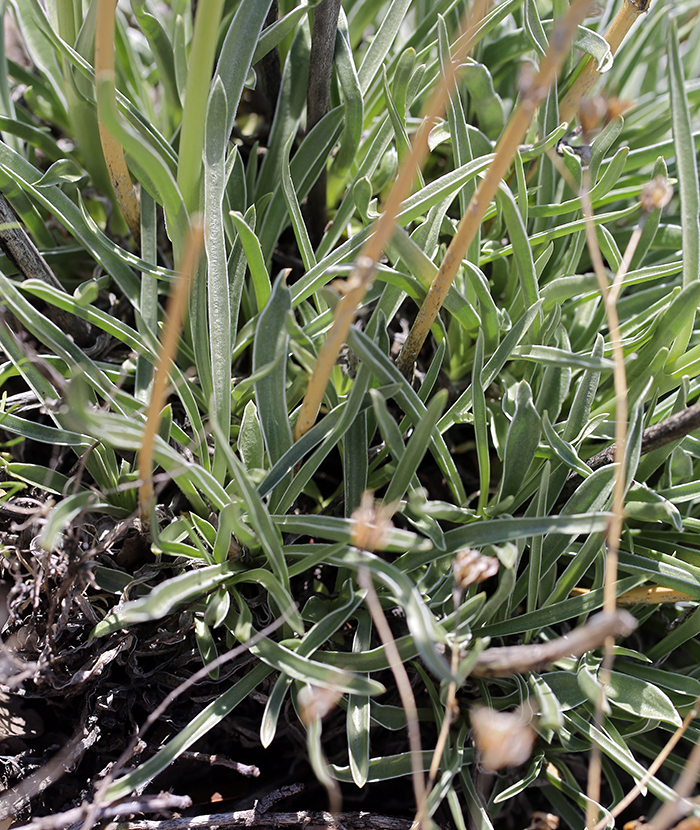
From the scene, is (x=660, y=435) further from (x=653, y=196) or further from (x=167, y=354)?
(x=167, y=354)

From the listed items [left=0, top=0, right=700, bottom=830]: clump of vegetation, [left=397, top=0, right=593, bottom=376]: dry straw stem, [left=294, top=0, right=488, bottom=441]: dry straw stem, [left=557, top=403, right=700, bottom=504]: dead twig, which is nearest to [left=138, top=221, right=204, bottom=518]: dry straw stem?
[left=0, top=0, right=700, bottom=830]: clump of vegetation

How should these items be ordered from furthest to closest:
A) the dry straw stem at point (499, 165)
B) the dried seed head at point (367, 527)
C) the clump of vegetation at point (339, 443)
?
the clump of vegetation at point (339, 443) → the dried seed head at point (367, 527) → the dry straw stem at point (499, 165)

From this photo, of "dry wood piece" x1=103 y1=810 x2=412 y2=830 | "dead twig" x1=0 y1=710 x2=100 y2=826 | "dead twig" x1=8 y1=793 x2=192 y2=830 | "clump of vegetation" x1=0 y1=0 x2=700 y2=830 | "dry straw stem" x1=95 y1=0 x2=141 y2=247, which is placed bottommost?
"dry wood piece" x1=103 y1=810 x2=412 y2=830

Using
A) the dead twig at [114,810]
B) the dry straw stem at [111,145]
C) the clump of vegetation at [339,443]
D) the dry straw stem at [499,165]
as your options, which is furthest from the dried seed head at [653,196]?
the dead twig at [114,810]

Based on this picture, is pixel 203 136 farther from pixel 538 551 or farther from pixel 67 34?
pixel 538 551

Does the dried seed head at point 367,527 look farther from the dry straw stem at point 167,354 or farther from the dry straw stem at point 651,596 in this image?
the dry straw stem at point 651,596

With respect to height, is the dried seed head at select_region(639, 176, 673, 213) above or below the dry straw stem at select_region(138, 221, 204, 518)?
above

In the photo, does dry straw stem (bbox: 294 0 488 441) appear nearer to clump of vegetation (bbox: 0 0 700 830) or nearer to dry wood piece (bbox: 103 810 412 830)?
clump of vegetation (bbox: 0 0 700 830)
